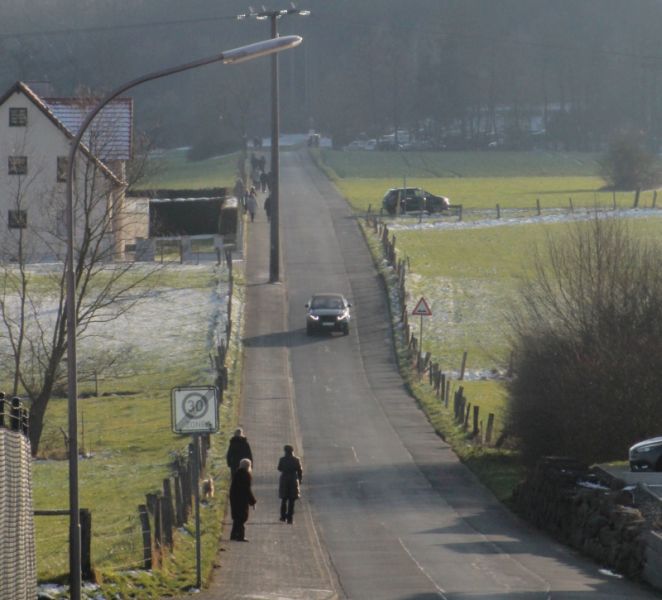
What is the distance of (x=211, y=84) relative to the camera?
495ft

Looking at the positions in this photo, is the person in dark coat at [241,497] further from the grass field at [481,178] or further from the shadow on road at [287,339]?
the grass field at [481,178]

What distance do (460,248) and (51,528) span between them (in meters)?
44.9

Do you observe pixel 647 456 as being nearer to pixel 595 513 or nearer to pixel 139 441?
pixel 595 513

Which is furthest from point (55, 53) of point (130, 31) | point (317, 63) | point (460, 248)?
point (460, 248)

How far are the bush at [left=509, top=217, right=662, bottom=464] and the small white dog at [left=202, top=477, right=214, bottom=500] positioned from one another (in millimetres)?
7880

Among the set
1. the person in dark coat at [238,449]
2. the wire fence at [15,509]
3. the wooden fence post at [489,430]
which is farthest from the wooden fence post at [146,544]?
the wooden fence post at [489,430]

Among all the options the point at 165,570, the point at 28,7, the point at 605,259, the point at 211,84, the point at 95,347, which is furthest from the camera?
the point at 28,7

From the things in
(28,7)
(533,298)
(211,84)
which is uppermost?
(28,7)

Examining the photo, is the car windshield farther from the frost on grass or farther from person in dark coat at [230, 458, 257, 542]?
person in dark coat at [230, 458, 257, 542]

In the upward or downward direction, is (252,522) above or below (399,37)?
below

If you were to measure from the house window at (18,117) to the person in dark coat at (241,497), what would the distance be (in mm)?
44135

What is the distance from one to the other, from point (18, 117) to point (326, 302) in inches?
848

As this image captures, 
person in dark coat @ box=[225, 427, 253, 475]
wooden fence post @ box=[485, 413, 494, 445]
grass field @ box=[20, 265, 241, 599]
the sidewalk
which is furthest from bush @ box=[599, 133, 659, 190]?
person in dark coat @ box=[225, 427, 253, 475]

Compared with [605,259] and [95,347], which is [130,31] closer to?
[95,347]
